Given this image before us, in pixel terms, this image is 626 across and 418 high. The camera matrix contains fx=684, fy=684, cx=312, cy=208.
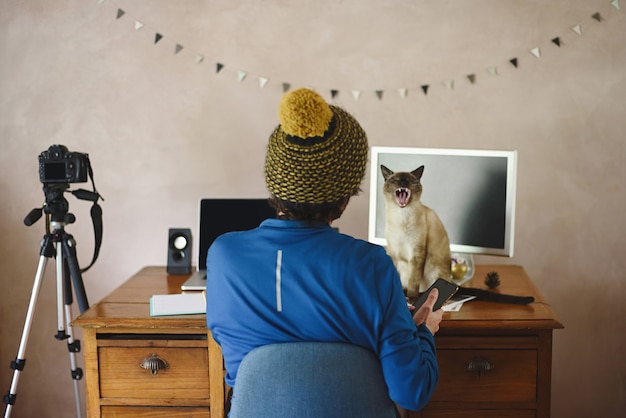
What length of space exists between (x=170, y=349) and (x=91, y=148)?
3.23ft

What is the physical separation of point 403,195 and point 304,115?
77 centimetres

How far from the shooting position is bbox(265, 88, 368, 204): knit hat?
48.2 inches

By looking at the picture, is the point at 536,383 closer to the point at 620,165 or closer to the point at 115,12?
the point at 620,165

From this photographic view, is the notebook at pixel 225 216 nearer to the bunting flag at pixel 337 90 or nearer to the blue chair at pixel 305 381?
the bunting flag at pixel 337 90

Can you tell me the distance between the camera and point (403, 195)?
1930 mm

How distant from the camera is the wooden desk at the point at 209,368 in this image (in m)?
1.82

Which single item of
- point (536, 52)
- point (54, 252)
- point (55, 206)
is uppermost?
point (536, 52)

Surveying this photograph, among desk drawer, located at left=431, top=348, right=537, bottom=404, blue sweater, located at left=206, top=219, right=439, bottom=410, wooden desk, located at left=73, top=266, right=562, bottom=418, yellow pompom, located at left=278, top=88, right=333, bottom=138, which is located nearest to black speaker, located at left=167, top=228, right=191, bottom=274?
wooden desk, located at left=73, top=266, right=562, bottom=418

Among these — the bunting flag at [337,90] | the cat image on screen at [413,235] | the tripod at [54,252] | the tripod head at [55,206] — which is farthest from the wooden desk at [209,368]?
the bunting flag at [337,90]

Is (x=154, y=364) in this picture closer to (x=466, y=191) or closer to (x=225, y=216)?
(x=225, y=216)

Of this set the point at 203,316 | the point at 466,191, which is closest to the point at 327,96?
the point at 466,191

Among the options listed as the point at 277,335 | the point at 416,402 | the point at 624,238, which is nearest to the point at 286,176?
the point at 277,335

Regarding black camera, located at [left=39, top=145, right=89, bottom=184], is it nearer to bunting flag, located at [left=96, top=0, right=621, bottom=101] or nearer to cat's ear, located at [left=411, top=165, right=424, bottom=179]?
bunting flag, located at [left=96, top=0, right=621, bottom=101]

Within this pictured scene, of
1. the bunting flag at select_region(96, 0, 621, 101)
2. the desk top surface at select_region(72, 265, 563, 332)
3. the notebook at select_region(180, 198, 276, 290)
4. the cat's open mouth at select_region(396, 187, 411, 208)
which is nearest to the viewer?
the desk top surface at select_region(72, 265, 563, 332)
